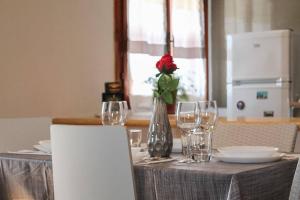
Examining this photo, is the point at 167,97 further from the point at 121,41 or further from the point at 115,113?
the point at 121,41

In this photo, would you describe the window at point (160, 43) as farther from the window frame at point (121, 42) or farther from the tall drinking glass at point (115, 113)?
the tall drinking glass at point (115, 113)

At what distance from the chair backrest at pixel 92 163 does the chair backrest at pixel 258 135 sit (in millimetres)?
968

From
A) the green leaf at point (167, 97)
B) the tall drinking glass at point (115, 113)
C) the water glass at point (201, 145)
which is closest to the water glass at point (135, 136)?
the tall drinking glass at point (115, 113)

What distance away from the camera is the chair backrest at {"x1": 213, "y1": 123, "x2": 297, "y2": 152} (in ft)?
7.63

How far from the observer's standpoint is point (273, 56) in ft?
17.7

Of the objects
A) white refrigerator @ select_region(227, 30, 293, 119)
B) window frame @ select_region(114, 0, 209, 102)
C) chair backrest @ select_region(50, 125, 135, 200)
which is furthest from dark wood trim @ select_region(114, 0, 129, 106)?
chair backrest @ select_region(50, 125, 135, 200)

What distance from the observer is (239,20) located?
20.6 ft

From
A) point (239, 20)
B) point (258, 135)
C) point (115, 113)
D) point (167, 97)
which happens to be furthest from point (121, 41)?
point (167, 97)

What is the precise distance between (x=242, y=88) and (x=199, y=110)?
3.84m

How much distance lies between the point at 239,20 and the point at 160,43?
1307 millimetres

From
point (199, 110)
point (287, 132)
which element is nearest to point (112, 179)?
point (199, 110)

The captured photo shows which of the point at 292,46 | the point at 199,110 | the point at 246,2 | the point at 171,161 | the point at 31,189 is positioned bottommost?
the point at 31,189

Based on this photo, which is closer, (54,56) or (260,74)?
(54,56)

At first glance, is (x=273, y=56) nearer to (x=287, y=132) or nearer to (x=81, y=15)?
(x=81, y=15)
